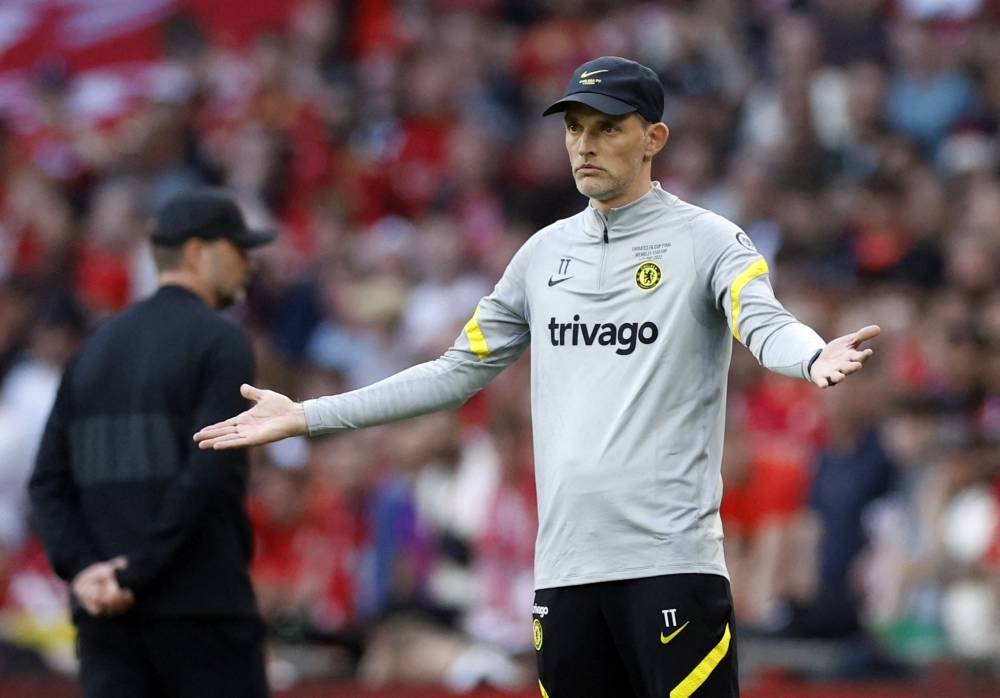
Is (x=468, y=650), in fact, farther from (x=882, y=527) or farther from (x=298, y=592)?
(x=882, y=527)

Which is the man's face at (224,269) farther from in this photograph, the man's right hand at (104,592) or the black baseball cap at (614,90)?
the black baseball cap at (614,90)

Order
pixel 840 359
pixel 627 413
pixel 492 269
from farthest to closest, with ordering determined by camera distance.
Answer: pixel 492 269, pixel 627 413, pixel 840 359

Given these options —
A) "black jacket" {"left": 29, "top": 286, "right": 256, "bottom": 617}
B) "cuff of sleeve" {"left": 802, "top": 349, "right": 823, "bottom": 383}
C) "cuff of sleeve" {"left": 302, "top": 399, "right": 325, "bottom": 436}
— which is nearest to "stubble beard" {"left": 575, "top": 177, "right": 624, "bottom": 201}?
"cuff of sleeve" {"left": 802, "top": 349, "right": 823, "bottom": 383}

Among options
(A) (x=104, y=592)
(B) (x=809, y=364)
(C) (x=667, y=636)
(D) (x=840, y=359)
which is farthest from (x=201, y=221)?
(D) (x=840, y=359)

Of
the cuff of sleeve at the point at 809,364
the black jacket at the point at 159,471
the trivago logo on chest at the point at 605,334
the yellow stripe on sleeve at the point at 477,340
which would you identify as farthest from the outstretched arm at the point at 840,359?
the black jacket at the point at 159,471

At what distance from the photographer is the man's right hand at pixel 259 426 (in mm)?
5340

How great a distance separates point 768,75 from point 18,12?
680 cm

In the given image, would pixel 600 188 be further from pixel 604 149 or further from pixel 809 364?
pixel 809 364

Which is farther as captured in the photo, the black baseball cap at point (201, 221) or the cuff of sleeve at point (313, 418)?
the black baseball cap at point (201, 221)

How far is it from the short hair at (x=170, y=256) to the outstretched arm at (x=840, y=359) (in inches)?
112

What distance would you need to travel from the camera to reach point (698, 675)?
17.1ft

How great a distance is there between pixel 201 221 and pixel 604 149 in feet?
6.47

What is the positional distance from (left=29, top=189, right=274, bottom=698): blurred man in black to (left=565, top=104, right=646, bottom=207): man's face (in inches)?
68.4

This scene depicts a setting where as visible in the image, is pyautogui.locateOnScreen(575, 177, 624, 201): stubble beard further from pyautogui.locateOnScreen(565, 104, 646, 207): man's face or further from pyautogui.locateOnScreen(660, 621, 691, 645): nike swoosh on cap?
pyautogui.locateOnScreen(660, 621, 691, 645): nike swoosh on cap
